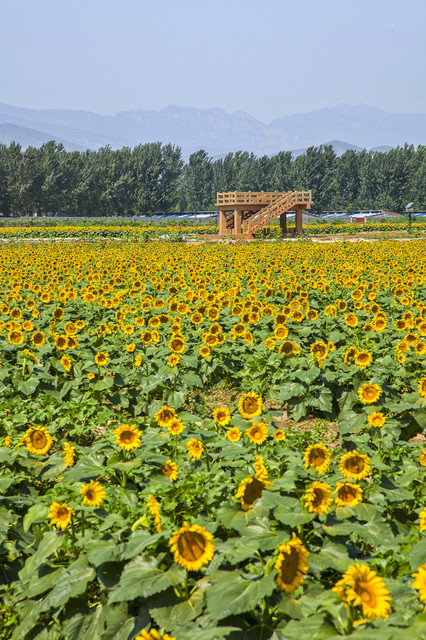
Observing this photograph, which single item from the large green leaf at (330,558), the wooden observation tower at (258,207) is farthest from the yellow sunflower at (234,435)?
the wooden observation tower at (258,207)

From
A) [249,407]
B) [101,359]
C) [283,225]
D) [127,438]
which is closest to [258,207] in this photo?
Answer: [283,225]

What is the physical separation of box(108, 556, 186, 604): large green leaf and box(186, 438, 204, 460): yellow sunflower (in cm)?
103

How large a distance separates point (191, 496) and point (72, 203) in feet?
259

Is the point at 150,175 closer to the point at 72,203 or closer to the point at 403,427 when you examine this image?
the point at 72,203

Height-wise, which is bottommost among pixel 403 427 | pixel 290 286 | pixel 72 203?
pixel 403 427

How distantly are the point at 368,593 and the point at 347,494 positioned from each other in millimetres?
855

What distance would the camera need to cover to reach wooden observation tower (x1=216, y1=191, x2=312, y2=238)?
3366 cm

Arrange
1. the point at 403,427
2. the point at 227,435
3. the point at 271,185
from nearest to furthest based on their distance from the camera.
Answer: the point at 227,435, the point at 403,427, the point at 271,185

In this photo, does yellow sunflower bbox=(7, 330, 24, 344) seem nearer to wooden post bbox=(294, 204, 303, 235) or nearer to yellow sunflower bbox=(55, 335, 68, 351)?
yellow sunflower bbox=(55, 335, 68, 351)

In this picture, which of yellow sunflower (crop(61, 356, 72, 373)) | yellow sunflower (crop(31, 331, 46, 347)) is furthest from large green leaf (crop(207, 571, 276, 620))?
yellow sunflower (crop(31, 331, 46, 347))

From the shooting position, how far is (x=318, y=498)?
2375 mm

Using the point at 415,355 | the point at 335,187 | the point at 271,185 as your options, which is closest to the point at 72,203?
the point at 271,185

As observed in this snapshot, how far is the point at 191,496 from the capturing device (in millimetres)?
2713

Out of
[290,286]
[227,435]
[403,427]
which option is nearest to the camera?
[227,435]
